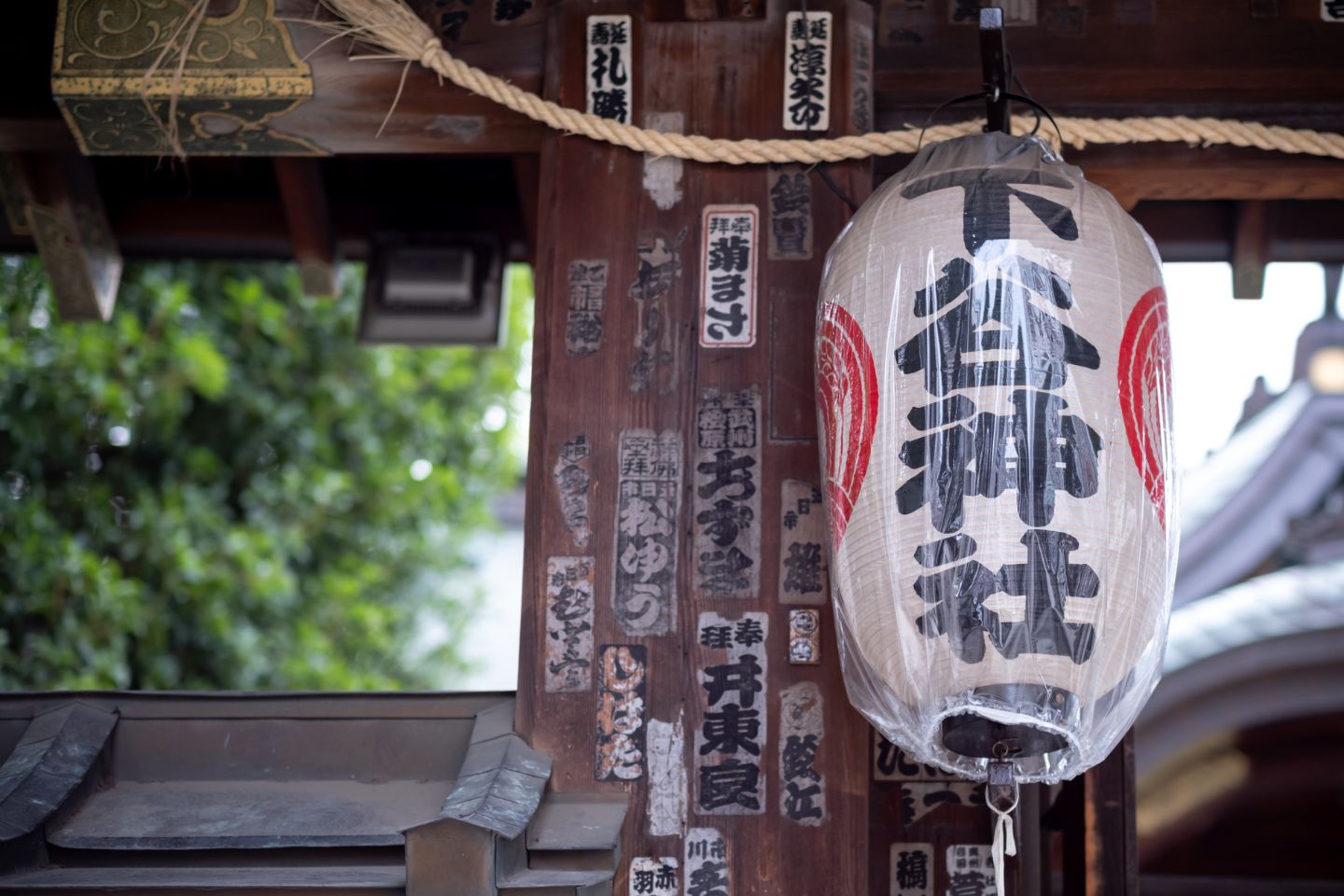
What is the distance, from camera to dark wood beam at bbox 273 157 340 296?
14.6ft

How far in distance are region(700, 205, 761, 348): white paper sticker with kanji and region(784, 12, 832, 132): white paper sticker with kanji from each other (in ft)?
0.85

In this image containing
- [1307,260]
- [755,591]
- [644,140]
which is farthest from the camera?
[1307,260]

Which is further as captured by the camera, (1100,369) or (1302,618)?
(1302,618)

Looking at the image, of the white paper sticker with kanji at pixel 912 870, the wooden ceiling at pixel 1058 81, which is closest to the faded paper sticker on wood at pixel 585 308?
the wooden ceiling at pixel 1058 81

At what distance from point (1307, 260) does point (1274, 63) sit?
3.88ft

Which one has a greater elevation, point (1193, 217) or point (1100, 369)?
point (1193, 217)

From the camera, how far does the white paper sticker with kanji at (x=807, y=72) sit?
3.42 metres

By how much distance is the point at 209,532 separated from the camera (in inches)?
298

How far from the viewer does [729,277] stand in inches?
130

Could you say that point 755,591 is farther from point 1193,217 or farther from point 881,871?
point 1193,217

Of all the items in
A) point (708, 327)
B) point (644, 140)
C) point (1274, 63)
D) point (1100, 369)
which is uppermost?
→ point (1274, 63)

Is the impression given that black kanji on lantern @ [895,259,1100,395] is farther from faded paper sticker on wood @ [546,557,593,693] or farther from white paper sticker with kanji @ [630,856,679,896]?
white paper sticker with kanji @ [630,856,679,896]

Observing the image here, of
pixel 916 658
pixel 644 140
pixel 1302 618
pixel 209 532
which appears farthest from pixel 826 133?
pixel 209 532

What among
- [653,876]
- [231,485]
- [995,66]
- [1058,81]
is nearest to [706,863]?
[653,876]
